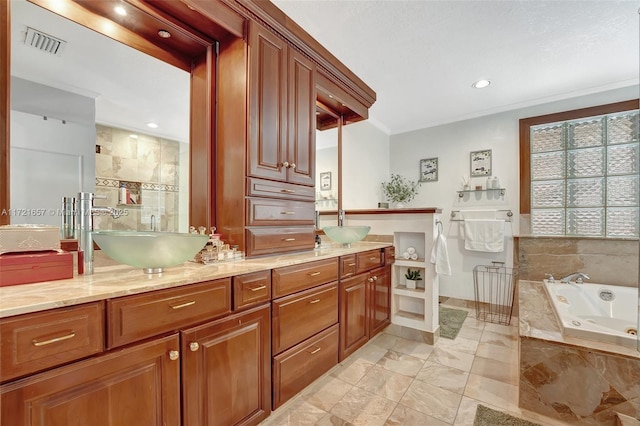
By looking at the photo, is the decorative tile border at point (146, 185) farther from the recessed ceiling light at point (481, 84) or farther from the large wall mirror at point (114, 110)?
the recessed ceiling light at point (481, 84)

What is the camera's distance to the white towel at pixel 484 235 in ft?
10.2

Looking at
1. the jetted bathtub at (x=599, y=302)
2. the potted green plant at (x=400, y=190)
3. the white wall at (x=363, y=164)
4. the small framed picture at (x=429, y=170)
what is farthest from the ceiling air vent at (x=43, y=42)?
the small framed picture at (x=429, y=170)

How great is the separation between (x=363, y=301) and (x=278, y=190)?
1.15 meters

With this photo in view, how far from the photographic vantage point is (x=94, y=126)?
1.27 m

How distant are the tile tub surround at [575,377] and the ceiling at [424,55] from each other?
80.6 inches

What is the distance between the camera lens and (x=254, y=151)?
1528 millimetres

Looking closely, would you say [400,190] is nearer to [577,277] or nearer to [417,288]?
[417,288]

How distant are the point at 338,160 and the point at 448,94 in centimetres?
144

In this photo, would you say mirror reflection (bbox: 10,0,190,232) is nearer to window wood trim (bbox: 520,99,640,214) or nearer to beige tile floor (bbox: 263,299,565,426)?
beige tile floor (bbox: 263,299,565,426)

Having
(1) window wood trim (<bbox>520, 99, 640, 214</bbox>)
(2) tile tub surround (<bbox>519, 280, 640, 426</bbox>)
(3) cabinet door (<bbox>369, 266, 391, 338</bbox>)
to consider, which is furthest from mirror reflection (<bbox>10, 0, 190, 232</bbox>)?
(1) window wood trim (<bbox>520, 99, 640, 214</bbox>)

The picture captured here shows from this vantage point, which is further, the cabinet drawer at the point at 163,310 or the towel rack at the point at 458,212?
the towel rack at the point at 458,212

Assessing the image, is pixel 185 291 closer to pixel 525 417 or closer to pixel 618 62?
pixel 525 417

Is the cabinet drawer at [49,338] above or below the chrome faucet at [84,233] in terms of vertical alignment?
below

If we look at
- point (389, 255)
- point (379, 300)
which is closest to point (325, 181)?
point (389, 255)
